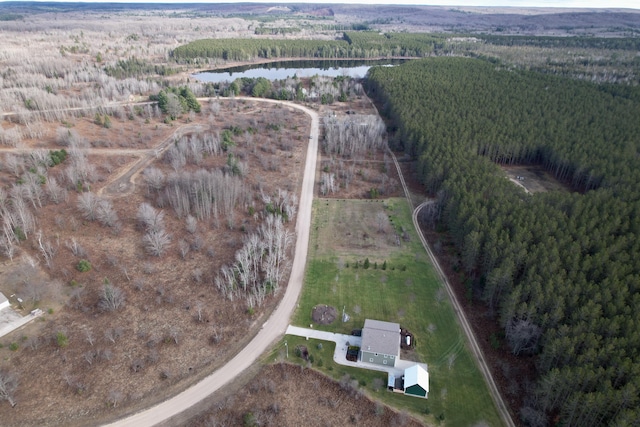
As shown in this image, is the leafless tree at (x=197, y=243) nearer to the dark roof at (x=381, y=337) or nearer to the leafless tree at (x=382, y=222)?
the dark roof at (x=381, y=337)

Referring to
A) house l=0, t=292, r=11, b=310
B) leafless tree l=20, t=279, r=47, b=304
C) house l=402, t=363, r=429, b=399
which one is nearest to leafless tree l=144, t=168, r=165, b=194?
leafless tree l=20, t=279, r=47, b=304

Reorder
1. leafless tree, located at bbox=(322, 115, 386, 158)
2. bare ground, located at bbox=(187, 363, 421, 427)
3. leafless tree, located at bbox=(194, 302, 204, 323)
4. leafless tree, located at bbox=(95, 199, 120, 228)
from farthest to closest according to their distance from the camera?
leafless tree, located at bbox=(322, 115, 386, 158) → leafless tree, located at bbox=(95, 199, 120, 228) → leafless tree, located at bbox=(194, 302, 204, 323) → bare ground, located at bbox=(187, 363, 421, 427)

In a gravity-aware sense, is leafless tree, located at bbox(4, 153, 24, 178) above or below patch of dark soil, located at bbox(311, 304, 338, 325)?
above

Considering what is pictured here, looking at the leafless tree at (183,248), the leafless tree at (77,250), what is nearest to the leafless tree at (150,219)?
the leafless tree at (183,248)

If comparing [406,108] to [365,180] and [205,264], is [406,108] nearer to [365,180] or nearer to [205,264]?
[365,180]

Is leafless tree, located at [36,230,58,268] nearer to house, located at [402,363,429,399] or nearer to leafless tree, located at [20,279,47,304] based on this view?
leafless tree, located at [20,279,47,304]
